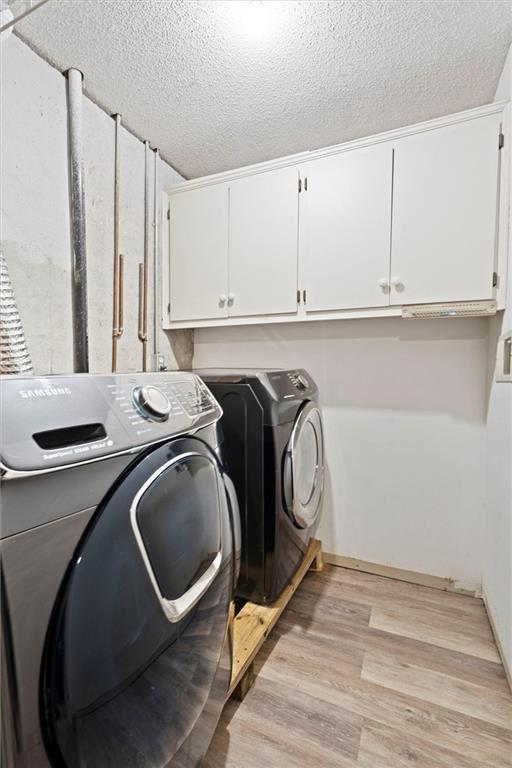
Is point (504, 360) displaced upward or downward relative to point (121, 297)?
downward

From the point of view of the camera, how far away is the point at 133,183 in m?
2.04

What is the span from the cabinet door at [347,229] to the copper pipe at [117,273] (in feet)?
3.26

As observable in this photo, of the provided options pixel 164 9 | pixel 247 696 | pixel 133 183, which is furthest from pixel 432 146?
pixel 247 696

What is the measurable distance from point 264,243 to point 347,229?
1.54ft

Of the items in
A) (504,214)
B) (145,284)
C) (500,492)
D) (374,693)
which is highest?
(504,214)

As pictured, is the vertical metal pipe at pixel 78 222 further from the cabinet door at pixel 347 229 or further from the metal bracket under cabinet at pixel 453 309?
the metal bracket under cabinet at pixel 453 309

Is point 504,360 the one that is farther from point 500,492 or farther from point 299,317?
point 299,317

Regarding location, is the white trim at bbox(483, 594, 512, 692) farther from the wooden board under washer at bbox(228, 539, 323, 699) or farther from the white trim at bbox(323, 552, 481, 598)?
the wooden board under washer at bbox(228, 539, 323, 699)

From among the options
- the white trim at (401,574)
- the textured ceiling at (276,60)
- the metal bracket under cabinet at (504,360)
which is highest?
the textured ceiling at (276,60)

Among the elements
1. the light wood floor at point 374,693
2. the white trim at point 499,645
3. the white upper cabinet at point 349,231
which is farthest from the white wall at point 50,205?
the white trim at point 499,645

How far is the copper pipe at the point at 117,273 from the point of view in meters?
1.89

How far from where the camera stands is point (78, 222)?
1678mm

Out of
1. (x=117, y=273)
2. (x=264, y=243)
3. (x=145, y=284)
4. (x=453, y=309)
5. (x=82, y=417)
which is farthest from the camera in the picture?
(x=145, y=284)

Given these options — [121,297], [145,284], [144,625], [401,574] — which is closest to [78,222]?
[121,297]
